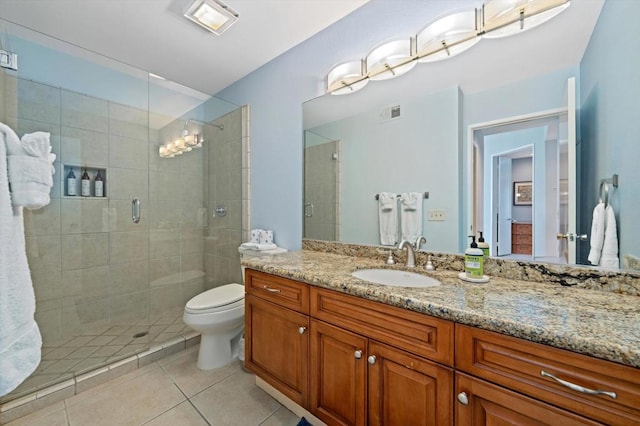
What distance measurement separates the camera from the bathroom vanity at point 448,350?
0.61 meters

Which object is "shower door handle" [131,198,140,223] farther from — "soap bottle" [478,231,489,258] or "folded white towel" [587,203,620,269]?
"folded white towel" [587,203,620,269]

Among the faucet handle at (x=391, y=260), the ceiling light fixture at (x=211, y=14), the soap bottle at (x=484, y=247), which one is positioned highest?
the ceiling light fixture at (x=211, y=14)

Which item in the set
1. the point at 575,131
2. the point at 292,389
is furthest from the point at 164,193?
the point at 575,131

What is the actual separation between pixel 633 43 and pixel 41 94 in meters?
3.25

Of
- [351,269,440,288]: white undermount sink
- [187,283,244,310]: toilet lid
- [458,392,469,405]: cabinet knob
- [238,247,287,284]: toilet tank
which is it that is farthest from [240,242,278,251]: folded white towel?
[458,392,469,405]: cabinet knob

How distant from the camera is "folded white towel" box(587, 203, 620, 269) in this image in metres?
0.95

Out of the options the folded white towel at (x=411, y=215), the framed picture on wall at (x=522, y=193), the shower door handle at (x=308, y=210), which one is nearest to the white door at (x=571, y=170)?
the framed picture on wall at (x=522, y=193)

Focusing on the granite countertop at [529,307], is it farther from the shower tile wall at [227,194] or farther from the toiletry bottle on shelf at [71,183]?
the toiletry bottle on shelf at [71,183]

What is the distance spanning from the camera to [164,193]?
243cm

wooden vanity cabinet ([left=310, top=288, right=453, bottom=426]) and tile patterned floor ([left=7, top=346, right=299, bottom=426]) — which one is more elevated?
wooden vanity cabinet ([left=310, top=288, right=453, bottom=426])

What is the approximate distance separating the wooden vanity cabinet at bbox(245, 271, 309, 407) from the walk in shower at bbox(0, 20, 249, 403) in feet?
3.23

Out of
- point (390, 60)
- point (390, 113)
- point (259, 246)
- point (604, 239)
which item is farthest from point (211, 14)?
point (604, 239)

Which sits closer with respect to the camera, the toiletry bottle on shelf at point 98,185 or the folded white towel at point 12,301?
the folded white towel at point 12,301

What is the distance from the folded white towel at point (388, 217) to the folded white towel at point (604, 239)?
0.81 meters
